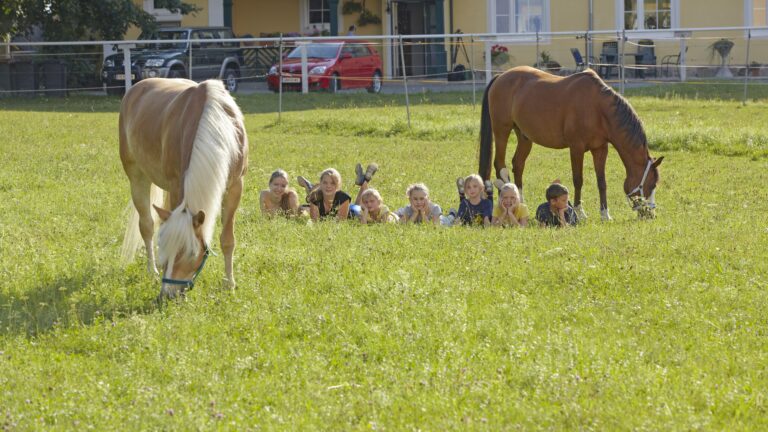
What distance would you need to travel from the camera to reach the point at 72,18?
27312 mm

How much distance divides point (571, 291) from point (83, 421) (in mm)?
3470

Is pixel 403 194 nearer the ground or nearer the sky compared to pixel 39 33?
nearer the ground

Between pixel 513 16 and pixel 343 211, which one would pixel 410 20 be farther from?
pixel 343 211

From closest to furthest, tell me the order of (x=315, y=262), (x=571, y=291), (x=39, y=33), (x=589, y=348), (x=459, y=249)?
1. (x=589, y=348)
2. (x=571, y=291)
3. (x=315, y=262)
4. (x=459, y=249)
5. (x=39, y=33)

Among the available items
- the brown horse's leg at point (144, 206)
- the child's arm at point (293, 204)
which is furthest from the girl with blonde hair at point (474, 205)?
the brown horse's leg at point (144, 206)

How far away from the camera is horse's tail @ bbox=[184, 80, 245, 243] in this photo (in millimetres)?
6543

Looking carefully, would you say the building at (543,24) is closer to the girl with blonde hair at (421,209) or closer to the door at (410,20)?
the door at (410,20)

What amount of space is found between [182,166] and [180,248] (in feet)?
2.35

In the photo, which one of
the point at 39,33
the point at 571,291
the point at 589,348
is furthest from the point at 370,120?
the point at 39,33

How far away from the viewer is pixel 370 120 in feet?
65.6

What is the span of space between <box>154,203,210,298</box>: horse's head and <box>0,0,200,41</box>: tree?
2186 cm

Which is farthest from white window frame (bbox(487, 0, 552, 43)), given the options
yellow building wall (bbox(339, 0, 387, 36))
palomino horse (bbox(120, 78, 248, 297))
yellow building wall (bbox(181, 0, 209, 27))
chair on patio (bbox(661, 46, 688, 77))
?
palomino horse (bbox(120, 78, 248, 297))

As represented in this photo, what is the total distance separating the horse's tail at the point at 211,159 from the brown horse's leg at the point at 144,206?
1364 millimetres

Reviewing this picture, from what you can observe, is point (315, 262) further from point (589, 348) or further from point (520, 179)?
point (520, 179)
